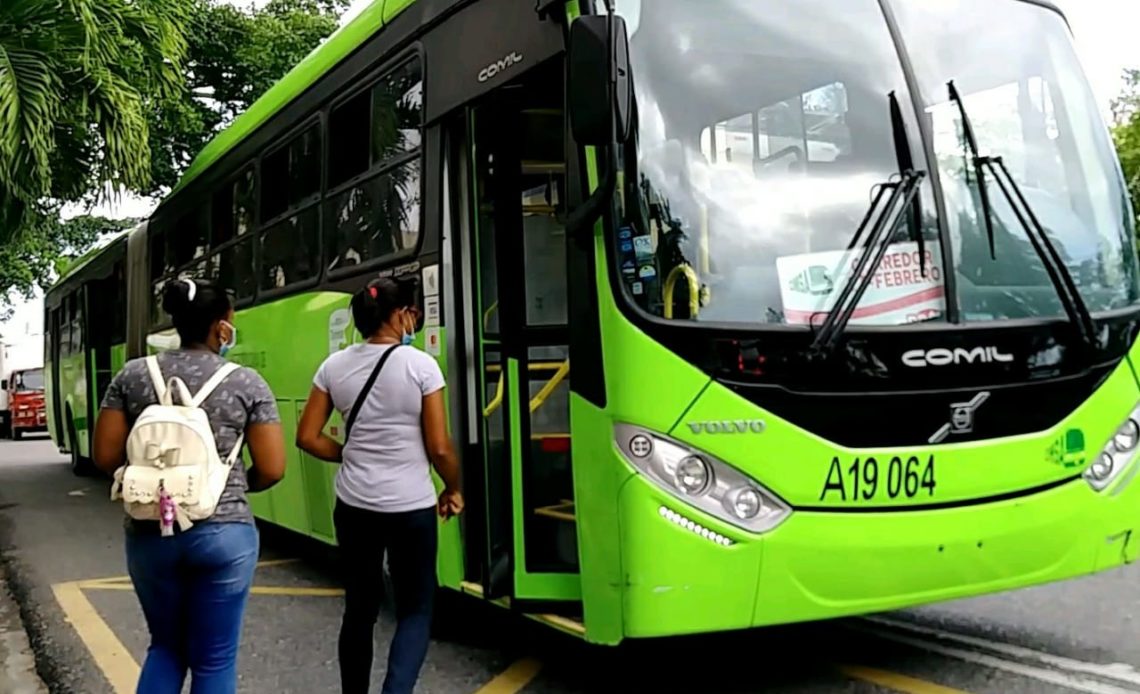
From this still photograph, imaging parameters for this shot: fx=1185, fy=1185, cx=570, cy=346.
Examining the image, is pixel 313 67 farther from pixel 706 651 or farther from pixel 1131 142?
pixel 1131 142

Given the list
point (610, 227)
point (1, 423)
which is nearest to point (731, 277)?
point (610, 227)

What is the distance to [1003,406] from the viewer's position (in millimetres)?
4316

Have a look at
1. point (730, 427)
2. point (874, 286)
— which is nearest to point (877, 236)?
point (874, 286)

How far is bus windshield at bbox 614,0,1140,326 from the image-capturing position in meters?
4.22

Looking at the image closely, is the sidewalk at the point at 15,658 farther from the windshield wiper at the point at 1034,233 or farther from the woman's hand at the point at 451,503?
the windshield wiper at the point at 1034,233

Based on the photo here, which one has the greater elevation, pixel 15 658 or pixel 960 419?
pixel 960 419

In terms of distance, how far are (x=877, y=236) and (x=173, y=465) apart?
8.20 ft

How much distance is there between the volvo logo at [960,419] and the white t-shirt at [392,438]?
179 cm

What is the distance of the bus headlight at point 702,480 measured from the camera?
4035 millimetres

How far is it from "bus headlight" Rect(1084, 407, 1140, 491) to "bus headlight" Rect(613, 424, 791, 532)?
1.41m

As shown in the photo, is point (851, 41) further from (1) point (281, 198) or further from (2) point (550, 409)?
(1) point (281, 198)

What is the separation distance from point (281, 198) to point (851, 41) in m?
4.35

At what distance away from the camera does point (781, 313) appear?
4.18 meters

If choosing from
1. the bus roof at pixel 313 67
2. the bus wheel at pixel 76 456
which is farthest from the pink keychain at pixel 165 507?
the bus wheel at pixel 76 456
